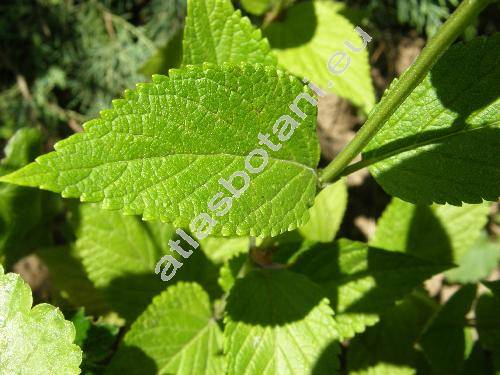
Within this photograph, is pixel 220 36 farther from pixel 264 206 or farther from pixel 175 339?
pixel 175 339

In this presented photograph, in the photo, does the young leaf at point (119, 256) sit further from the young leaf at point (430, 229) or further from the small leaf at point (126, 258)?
the young leaf at point (430, 229)

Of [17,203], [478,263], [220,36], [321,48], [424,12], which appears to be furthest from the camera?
[478,263]

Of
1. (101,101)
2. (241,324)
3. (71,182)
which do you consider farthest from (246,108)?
(101,101)

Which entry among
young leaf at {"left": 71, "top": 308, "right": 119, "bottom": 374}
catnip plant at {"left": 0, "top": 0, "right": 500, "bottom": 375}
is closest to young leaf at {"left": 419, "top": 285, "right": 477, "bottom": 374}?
catnip plant at {"left": 0, "top": 0, "right": 500, "bottom": 375}

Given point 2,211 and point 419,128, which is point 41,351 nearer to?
point 2,211

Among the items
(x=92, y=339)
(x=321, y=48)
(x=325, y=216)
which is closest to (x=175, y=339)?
(x=92, y=339)
